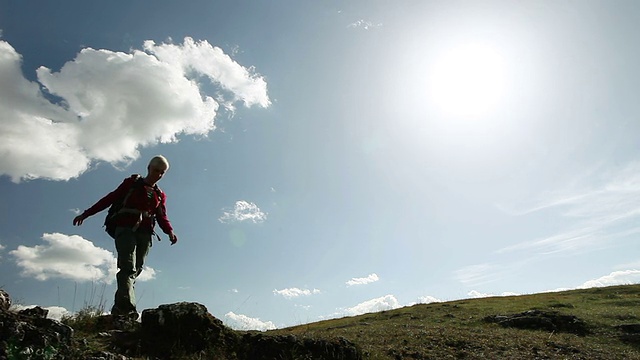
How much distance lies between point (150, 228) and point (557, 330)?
55.2ft

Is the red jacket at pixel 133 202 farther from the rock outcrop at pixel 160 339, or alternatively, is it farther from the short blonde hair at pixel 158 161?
the rock outcrop at pixel 160 339

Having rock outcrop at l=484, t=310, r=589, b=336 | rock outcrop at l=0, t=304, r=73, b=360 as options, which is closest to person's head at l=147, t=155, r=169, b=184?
rock outcrop at l=0, t=304, r=73, b=360

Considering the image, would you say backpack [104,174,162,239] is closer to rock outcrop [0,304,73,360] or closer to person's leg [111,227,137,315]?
person's leg [111,227,137,315]

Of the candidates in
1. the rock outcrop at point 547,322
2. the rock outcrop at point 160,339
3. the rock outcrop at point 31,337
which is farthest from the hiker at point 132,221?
the rock outcrop at point 547,322

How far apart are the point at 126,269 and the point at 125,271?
42mm

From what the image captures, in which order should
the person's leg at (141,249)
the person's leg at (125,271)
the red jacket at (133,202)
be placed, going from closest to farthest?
1. the person's leg at (125,271)
2. the red jacket at (133,202)
3. the person's leg at (141,249)

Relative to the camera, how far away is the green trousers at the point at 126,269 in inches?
323

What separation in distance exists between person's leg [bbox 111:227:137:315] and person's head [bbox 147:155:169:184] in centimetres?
120

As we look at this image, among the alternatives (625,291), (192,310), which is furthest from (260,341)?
(625,291)

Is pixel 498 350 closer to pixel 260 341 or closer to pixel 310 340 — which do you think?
pixel 310 340

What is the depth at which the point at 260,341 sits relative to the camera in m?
7.88

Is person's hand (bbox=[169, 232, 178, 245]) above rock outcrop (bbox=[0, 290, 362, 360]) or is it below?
above

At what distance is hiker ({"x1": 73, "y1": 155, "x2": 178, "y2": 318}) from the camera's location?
27.3 feet

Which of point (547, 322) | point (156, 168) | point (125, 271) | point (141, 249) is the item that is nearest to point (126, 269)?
point (125, 271)
